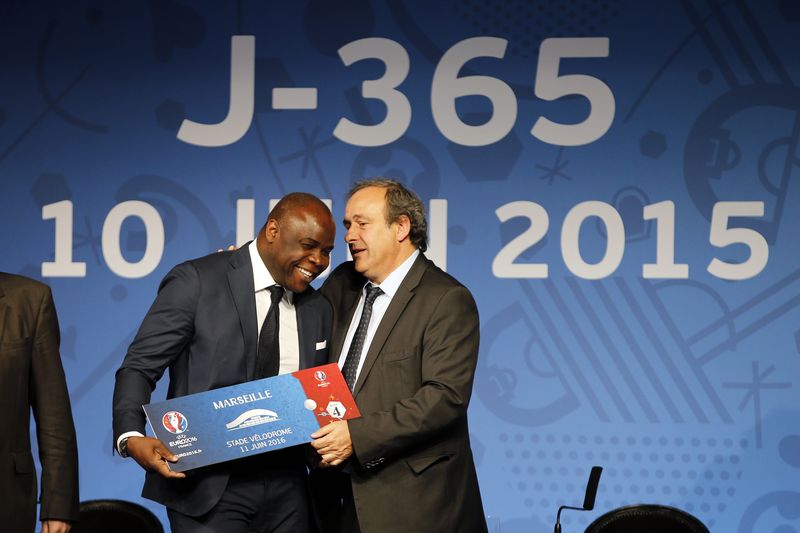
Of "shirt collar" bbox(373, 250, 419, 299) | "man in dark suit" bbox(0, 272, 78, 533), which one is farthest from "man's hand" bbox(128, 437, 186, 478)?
"shirt collar" bbox(373, 250, 419, 299)

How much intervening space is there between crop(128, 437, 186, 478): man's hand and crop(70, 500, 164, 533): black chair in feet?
3.46

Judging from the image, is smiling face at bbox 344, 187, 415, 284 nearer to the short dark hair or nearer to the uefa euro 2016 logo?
the short dark hair

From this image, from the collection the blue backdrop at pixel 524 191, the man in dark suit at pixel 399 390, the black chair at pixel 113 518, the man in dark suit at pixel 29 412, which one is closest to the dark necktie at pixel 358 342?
the man in dark suit at pixel 399 390

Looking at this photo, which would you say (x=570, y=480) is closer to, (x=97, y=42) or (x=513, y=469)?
(x=513, y=469)

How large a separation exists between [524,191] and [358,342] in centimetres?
178

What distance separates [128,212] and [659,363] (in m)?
2.70

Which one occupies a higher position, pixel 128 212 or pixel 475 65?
pixel 475 65

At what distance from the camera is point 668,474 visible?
483 centimetres

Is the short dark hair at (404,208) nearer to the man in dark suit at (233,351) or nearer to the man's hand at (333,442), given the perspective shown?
the man in dark suit at (233,351)

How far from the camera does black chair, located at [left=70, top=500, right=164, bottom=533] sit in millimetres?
3971

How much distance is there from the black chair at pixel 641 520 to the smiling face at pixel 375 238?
4.39 feet

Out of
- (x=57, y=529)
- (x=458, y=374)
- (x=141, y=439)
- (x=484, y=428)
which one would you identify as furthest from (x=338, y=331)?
(x=484, y=428)

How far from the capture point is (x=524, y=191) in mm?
4887

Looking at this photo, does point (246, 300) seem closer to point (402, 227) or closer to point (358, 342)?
point (358, 342)
